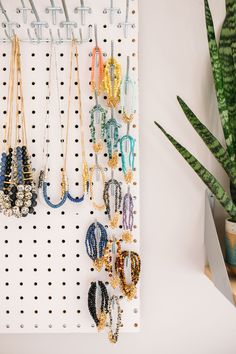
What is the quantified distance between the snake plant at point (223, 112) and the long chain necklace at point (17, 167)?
12.6 inches

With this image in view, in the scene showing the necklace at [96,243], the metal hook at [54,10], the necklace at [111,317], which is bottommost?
the necklace at [111,317]

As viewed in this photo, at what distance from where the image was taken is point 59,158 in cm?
96

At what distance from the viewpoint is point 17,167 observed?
91 centimetres

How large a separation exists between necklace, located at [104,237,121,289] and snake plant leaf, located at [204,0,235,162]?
34 centimetres

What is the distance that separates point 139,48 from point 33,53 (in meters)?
0.26

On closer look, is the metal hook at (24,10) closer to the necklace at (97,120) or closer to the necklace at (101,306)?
the necklace at (97,120)

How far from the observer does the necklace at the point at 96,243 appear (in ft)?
3.09

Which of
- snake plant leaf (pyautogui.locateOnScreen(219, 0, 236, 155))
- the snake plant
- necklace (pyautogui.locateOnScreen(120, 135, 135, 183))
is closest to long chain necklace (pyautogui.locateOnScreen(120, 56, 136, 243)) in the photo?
necklace (pyautogui.locateOnScreen(120, 135, 135, 183))

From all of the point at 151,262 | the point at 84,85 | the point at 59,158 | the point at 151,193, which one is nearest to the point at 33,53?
the point at 84,85

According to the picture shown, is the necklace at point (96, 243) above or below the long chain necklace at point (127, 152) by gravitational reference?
below

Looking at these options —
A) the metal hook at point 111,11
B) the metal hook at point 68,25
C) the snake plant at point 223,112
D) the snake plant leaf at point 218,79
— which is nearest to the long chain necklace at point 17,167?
the metal hook at point 68,25

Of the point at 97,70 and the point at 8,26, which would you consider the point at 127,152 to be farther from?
the point at 8,26

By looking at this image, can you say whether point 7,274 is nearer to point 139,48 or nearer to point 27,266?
point 27,266

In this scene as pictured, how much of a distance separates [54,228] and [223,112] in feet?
1.56
